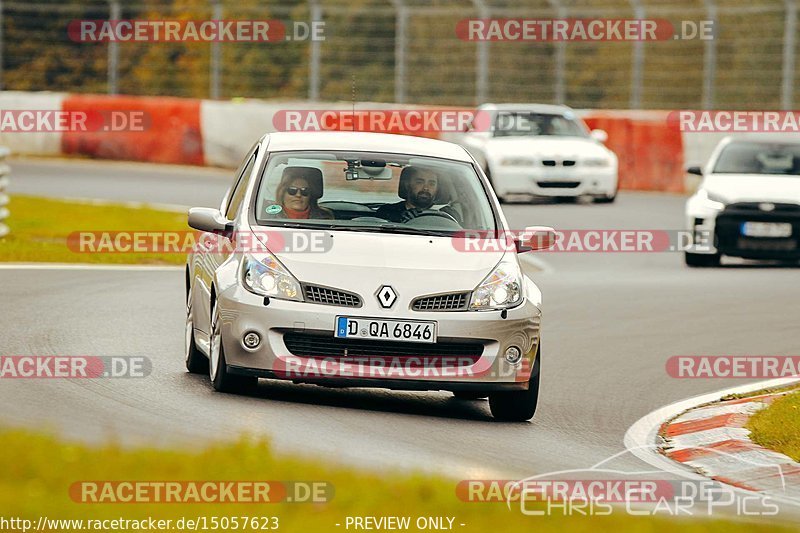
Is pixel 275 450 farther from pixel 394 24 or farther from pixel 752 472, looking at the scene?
pixel 394 24

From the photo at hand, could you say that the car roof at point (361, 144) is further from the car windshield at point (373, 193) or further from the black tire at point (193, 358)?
the black tire at point (193, 358)

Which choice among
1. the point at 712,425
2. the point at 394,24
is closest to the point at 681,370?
the point at 712,425

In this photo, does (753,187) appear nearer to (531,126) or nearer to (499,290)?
(531,126)

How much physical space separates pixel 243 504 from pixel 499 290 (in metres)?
3.67

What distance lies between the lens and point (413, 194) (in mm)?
10602

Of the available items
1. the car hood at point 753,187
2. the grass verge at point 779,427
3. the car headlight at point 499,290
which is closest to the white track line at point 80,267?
the car hood at point 753,187

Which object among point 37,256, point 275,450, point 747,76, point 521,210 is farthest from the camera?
point 747,76

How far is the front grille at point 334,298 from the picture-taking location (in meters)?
9.51

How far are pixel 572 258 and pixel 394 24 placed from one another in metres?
12.3

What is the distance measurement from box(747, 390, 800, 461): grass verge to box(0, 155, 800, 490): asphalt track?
74 centimetres

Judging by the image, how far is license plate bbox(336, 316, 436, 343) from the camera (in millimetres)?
9461

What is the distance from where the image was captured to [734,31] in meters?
29.5

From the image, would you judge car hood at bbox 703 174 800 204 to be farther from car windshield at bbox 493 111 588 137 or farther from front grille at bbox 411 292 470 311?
front grille at bbox 411 292 470 311

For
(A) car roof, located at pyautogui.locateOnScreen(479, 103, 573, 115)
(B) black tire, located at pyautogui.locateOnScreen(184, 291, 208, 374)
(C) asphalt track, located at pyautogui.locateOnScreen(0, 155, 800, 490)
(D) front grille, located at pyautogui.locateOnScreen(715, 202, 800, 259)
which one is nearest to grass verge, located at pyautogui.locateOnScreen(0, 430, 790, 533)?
(C) asphalt track, located at pyautogui.locateOnScreen(0, 155, 800, 490)
